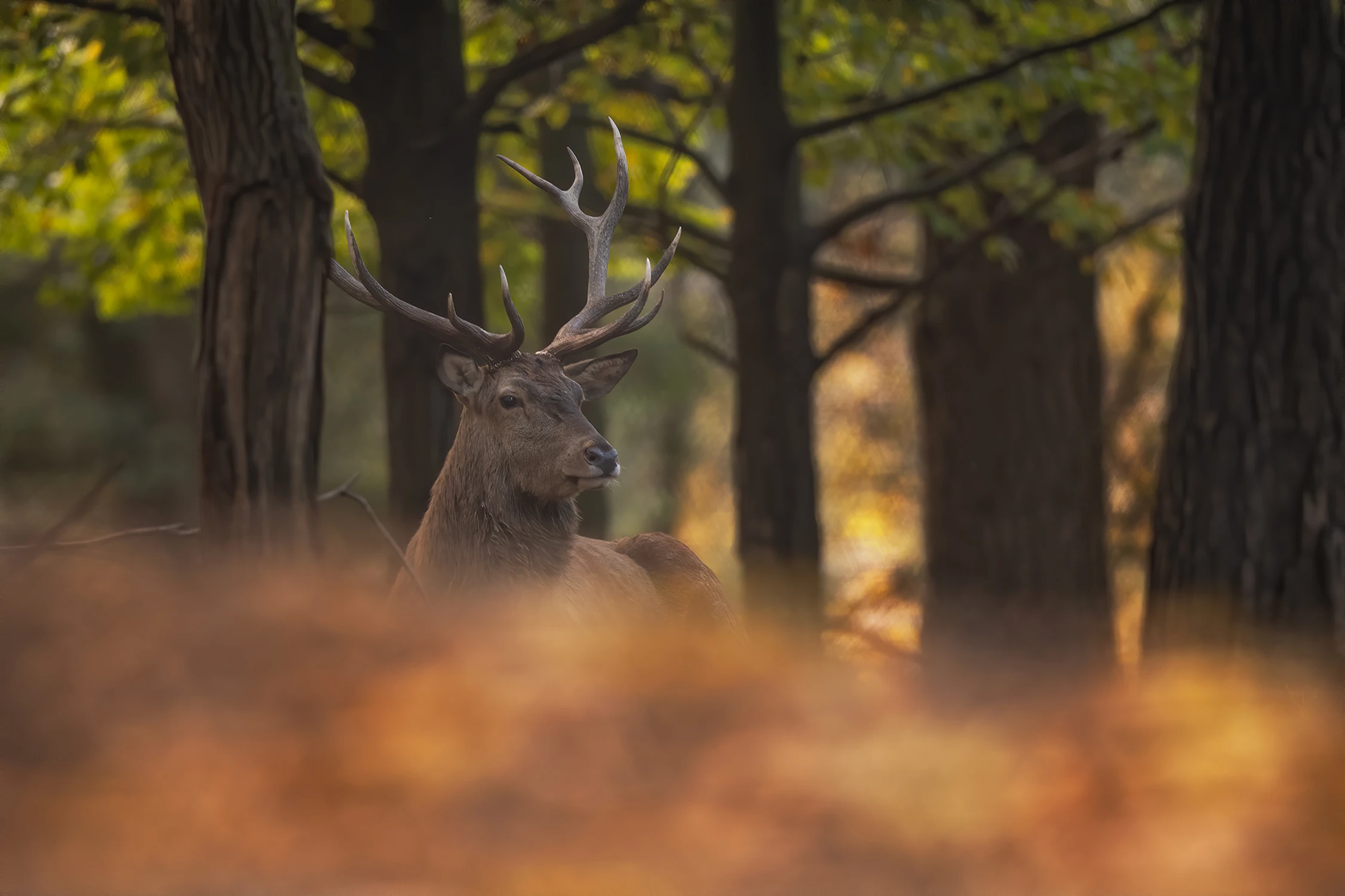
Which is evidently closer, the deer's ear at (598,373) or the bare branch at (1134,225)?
the deer's ear at (598,373)

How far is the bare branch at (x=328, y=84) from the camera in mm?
5957

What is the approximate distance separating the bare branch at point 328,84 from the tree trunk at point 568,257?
2.53 metres

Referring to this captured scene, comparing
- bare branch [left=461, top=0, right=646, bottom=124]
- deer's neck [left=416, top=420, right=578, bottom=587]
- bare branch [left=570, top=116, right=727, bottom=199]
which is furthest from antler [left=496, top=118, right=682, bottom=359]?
bare branch [left=570, top=116, right=727, bottom=199]

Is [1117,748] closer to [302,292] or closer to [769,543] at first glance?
[302,292]

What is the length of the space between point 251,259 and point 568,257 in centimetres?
554

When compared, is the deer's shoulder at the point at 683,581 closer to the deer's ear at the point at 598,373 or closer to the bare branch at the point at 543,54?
the deer's ear at the point at 598,373

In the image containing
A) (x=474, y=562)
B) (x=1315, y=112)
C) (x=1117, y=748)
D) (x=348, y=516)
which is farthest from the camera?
(x=348, y=516)

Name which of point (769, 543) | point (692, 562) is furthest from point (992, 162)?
point (692, 562)

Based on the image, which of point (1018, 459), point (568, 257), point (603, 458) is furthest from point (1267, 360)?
point (568, 257)

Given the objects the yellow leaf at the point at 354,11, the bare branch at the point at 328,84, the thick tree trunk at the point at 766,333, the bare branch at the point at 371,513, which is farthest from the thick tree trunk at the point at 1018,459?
the bare branch at the point at 371,513

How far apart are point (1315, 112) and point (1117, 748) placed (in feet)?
14.6

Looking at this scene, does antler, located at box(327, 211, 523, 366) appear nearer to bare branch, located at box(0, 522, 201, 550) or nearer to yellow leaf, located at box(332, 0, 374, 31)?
bare branch, located at box(0, 522, 201, 550)

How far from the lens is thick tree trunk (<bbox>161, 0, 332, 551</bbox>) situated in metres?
4.21

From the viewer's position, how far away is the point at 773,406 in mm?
7797
